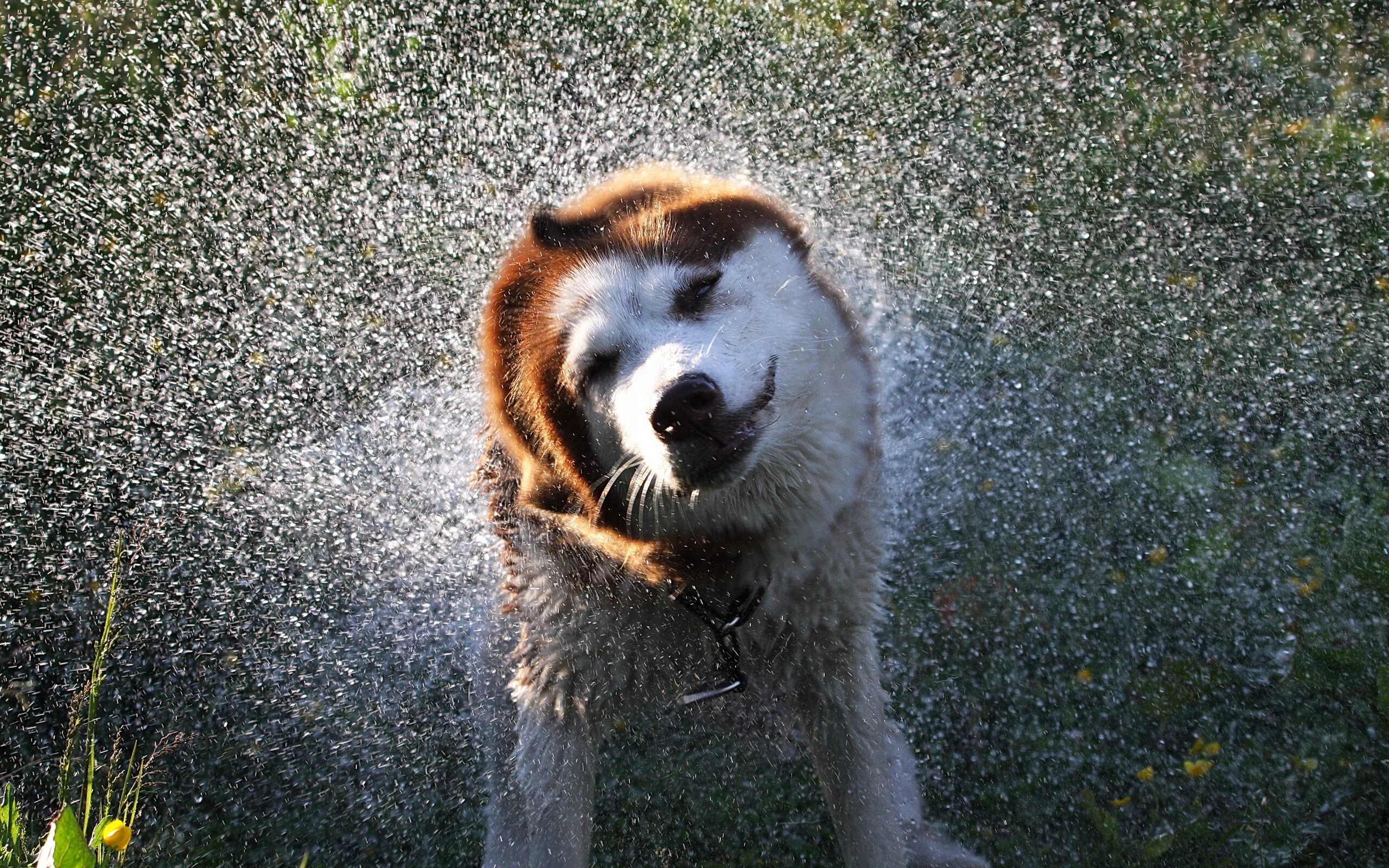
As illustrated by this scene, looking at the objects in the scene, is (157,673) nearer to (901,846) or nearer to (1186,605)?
(901,846)

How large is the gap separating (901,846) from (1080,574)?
3.90 feet

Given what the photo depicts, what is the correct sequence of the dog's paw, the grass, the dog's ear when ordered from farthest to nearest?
the dog's paw < the dog's ear < the grass

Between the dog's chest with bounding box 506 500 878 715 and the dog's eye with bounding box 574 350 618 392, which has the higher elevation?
the dog's eye with bounding box 574 350 618 392

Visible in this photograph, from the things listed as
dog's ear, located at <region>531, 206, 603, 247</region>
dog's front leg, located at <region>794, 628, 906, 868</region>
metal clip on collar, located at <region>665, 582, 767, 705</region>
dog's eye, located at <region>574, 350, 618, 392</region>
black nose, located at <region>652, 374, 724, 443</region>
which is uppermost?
dog's ear, located at <region>531, 206, 603, 247</region>

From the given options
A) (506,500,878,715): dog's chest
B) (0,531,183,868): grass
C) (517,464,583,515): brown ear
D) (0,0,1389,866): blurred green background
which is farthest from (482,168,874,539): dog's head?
(0,531,183,868): grass

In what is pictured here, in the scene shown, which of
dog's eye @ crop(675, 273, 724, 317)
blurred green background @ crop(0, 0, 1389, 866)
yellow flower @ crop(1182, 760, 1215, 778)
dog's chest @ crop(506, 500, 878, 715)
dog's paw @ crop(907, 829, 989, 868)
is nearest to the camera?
dog's eye @ crop(675, 273, 724, 317)

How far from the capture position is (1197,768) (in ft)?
9.10

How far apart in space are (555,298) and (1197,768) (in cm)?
214

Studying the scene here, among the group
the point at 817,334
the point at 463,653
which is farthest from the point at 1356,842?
the point at 463,653

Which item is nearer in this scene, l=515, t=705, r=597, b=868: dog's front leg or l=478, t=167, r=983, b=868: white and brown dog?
l=478, t=167, r=983, b=868: white and brown dog

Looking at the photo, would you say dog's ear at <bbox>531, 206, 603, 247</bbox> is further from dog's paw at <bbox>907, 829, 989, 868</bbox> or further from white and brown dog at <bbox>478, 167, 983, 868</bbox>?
dog's paw at <bbox>907, 829, 989, 868</bbox>

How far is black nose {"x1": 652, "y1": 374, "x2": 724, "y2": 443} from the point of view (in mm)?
2023

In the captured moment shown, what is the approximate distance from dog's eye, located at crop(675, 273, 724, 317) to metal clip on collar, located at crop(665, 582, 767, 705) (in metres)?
0.69

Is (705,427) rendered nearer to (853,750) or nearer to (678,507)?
(678,507)
